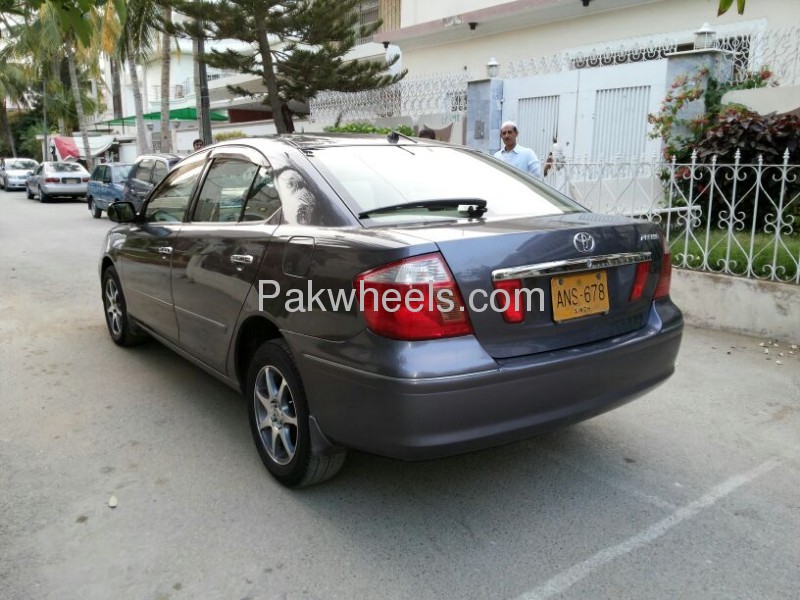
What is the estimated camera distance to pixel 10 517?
9.81 feet

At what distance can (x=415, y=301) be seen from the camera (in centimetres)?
252

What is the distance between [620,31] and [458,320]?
39.4 feet

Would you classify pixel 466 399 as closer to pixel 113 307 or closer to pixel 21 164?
pixel 113 307

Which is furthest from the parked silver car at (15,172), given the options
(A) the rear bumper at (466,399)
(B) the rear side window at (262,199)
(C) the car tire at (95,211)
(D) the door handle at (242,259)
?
(A) the rear bumper at (466,399)

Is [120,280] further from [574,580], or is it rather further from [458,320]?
[574,580]

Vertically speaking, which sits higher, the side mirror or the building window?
the building window

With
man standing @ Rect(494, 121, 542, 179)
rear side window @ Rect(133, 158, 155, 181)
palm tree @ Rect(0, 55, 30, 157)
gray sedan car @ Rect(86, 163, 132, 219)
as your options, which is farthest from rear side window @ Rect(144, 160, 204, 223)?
palm tree @ Rect(0, 55, 30, 157)

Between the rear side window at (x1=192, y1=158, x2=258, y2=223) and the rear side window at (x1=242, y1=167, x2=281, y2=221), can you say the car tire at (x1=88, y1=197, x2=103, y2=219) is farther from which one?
the rear side window at (x1=242, y1=167, x2=281, y2=221)

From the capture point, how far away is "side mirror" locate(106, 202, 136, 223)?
16.0 ft

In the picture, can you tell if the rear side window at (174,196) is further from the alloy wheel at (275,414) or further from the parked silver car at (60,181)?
the parked silver car at (60,181)

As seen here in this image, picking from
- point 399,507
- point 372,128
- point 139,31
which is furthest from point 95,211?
point 399,507

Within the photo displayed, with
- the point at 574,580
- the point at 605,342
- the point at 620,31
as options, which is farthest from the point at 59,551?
the point at 620,31

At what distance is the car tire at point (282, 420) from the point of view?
3.00 meters

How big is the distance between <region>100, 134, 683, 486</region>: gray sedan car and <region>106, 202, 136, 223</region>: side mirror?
124 centimetres
